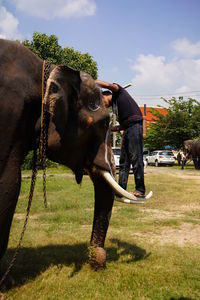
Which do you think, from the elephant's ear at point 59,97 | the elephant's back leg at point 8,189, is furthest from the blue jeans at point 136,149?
the elephant's back leg at point 8,189

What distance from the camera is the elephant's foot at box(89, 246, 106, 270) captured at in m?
4.21

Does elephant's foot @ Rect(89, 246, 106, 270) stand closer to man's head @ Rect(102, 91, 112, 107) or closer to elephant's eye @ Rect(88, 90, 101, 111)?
elephant's eye @ Rect(88, 90, 101, 111)

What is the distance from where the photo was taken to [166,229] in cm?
671

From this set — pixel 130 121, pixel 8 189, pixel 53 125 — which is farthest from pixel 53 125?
pixel 130 121

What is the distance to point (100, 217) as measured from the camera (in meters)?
4.29

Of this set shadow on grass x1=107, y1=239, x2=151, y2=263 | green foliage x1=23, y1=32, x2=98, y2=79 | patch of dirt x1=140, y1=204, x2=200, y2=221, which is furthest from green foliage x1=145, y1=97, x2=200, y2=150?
shadow on grass x1=107, y1=239, x2=151, y2=263

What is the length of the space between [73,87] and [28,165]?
1989cm

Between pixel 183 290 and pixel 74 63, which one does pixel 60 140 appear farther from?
pixel 74 63

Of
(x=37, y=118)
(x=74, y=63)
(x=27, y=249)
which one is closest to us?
(x=37, y=118)

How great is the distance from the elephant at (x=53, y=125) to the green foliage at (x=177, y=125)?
32692 mm

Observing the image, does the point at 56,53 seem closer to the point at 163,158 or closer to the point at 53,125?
the point at 163,158

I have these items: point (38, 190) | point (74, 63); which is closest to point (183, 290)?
point (38, 190)

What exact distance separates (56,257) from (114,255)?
2.81 ft

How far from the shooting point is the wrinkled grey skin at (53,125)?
3.35 m
